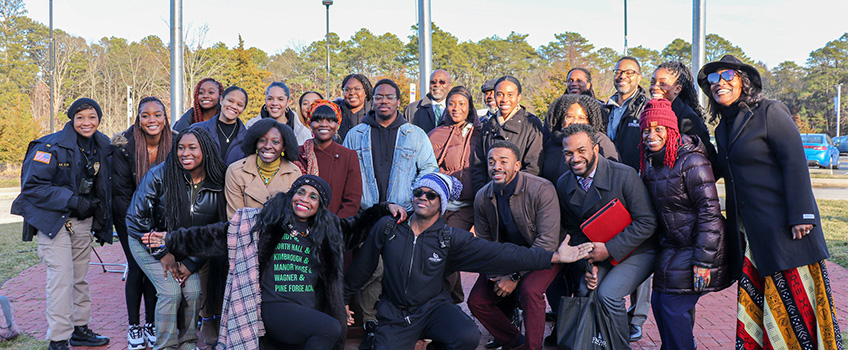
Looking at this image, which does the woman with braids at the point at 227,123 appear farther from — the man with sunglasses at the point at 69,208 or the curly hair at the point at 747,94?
the curly hair at the point at 747,94

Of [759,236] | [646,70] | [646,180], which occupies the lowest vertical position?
[759,236]

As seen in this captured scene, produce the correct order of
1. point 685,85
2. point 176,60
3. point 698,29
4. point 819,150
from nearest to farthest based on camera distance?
point 685,85 → point 698,29 → point 176,60 → point 819,150

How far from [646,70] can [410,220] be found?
2785 inches

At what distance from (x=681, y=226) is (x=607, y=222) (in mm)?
493

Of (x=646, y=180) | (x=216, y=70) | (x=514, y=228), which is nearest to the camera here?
(x=646, y=180)

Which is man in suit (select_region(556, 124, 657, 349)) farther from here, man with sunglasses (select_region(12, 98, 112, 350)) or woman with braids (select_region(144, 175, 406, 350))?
man with sunglasses (select_region(12, 98, 112, 350))

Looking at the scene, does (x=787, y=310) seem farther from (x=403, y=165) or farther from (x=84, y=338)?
(x=84, y=338)

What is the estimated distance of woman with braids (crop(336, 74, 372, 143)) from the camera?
22.4 ft

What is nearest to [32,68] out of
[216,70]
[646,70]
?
[216,70]

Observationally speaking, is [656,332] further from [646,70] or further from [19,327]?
[646,70]

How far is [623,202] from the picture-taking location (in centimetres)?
453

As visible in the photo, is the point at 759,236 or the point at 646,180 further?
the point at 646,180

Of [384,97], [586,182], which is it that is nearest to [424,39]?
[384,97]

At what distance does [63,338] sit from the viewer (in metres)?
4.95
